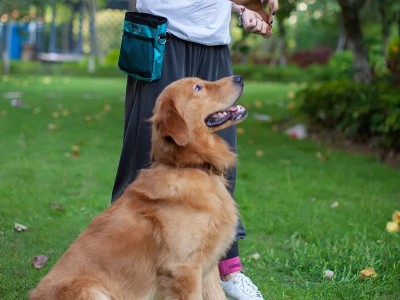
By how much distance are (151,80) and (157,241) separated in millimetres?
1039

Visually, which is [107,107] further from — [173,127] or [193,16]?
[173,127]

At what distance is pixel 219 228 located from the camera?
3980 mm

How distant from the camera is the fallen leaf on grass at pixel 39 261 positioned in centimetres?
523

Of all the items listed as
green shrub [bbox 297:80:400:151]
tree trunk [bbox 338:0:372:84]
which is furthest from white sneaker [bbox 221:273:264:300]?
tree trunk [bbox 338:0:372:84]

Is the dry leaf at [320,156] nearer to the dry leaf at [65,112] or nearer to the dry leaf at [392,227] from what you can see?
the dry leaf at [392,227]

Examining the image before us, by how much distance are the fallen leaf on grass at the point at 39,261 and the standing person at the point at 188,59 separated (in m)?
0.95

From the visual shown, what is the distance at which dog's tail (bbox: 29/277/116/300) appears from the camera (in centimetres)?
365

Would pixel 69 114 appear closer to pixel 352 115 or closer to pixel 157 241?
pixel 352 115

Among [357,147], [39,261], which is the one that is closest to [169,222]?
[39,261]

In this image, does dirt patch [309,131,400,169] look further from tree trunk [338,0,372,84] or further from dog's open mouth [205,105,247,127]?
dog's open mouth [205,105,247,127]

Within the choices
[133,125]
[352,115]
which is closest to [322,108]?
[352,115]

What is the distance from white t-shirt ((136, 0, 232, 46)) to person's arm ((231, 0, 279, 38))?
0.49 ft

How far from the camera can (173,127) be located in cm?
385

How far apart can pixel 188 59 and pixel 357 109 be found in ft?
19.5
